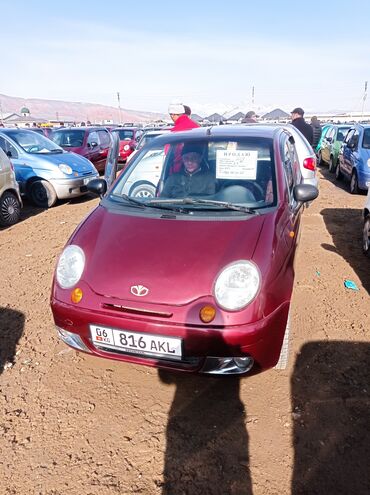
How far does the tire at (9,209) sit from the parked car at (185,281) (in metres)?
4.42

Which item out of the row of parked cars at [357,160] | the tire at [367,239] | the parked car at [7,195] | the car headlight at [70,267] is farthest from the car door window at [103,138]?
the car headlight at [70,267]

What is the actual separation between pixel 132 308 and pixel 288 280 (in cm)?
107

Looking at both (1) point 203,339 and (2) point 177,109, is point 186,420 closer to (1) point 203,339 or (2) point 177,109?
(1) point 203,339

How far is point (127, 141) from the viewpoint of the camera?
597 inches

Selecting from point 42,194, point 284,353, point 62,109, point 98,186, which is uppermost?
point 98,186

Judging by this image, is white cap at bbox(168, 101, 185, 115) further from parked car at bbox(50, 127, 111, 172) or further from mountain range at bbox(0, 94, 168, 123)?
mountain range at bbox(0, 94, 168, 123)

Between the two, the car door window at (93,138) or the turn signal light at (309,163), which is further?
the car door window at (93,138)

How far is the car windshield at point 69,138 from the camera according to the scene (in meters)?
11.5

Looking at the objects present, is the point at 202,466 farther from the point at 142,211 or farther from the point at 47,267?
the point at 47,267

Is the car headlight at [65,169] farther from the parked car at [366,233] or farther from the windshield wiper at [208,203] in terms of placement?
the parked car at [366,233]

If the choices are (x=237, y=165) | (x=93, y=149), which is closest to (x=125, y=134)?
(x=93, y=149)

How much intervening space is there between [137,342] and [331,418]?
1313mm

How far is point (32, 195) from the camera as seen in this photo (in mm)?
8070

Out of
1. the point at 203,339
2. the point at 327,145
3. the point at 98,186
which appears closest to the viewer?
the point at 203,339
